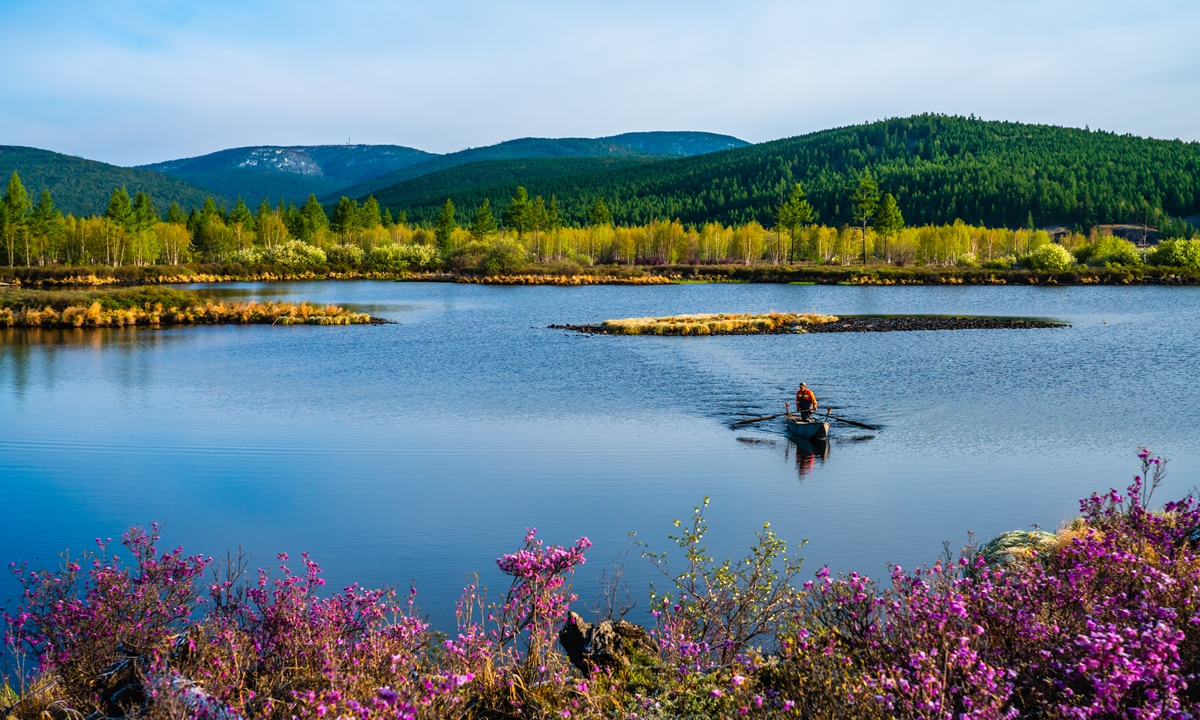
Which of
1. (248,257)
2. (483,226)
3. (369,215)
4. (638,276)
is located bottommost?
(638,276)

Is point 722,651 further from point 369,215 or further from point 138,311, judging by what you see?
point 369,215

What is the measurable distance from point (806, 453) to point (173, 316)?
173ft

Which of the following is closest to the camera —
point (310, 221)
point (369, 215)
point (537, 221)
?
point (310, 221)

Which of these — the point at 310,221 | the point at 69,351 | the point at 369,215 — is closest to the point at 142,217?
the point at 310,221

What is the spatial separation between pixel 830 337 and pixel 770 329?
4.48 m

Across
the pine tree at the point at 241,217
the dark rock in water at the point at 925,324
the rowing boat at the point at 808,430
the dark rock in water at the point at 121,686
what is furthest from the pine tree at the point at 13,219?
the dark rock in water at the point at 121,686

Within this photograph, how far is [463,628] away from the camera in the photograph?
872 centimetres

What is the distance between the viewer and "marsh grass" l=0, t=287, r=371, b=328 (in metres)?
56.4

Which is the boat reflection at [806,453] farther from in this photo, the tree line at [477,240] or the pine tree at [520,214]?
the pine tree at [520,214]

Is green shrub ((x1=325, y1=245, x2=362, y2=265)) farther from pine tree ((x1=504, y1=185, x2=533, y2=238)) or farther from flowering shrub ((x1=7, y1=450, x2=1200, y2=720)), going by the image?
flowering shrub ((x1=7, y1=450, x2=1200, y2=720))

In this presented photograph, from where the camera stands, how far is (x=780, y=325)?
5525 centimetres

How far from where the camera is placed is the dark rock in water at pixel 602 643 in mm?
8188

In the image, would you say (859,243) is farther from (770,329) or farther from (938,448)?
(938,448)

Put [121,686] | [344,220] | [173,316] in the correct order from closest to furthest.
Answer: [121,686]
[173,316]
[344,220]
